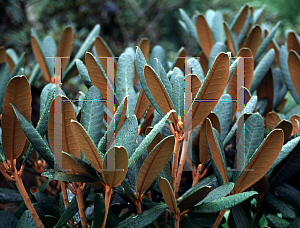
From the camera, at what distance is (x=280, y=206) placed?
29.9 inches

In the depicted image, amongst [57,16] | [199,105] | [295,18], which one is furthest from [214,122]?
[295,18]

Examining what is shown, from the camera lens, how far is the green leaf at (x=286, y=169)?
0.76 metres

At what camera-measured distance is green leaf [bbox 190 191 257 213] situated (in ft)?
1.80

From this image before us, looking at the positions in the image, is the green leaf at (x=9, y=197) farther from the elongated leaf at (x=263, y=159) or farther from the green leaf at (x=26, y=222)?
the elongated leaf at (x=263, y=159)

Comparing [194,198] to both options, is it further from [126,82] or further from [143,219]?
[126,82]

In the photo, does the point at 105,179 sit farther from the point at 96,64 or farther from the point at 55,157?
the point at 96,64

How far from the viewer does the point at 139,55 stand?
66cm

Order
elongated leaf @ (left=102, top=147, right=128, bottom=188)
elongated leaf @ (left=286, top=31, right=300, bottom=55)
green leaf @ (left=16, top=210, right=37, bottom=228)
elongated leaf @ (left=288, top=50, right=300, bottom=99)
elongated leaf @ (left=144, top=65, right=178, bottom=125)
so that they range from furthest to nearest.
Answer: elongated leaf @ (left=286, top=31, right=300, bottom=55), elongated leaf @ (left=288, top=50, right=300, bottom=99), green leaf @ (left=16, top=210, right=37, bottom=228), elongated leaf @ (left=144, top=65, right=178, bottom=125), elongated leaf @ (left=102, top=147, right=128, bottom=188)

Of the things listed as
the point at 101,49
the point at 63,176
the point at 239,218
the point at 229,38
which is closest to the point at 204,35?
the point at 229,38

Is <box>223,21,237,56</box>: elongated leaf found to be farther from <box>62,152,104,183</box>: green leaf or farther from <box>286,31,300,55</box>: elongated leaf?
<box>62,152,104,183</box>: green leaf

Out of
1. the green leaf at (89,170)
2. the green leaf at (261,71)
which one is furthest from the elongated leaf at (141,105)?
the green leaf at (261,71)

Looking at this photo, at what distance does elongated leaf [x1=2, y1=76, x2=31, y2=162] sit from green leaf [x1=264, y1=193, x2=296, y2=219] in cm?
65

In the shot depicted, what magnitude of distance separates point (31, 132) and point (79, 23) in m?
4.35

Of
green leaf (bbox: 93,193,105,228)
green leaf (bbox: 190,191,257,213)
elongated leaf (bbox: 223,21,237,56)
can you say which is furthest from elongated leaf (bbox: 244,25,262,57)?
green leaf (bbox: 93,193,105,228)
